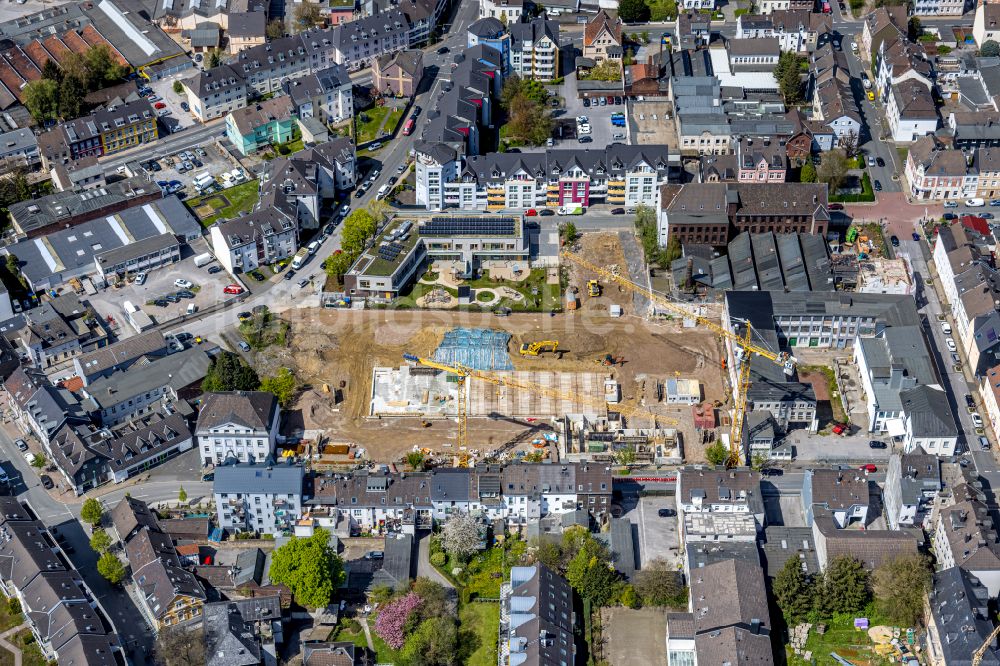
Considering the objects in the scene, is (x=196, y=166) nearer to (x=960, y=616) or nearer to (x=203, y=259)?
(x=203, y=259)

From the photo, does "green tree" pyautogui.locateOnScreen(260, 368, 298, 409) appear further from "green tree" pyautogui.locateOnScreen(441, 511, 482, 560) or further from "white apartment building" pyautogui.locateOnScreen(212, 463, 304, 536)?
"green tree" pyautogui.locateOnScreen(441, 511, 482, 560)

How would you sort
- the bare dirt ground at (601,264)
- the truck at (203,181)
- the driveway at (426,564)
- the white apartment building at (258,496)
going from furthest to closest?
1. the truck at (203,181)
2. the bare dirt ground at (601,264)
3. the white apartment building at (258,496)
4. the driveway at (426,564)

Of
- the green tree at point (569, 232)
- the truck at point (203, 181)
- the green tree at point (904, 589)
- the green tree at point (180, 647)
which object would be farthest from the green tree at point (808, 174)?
the green tree at point (180, 647)

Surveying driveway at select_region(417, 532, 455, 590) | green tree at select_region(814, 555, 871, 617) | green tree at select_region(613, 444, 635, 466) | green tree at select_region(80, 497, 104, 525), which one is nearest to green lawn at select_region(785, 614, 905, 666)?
green tree at select_region(814, 555, 871, 617)

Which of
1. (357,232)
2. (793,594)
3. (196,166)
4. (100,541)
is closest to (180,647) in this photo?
(100,541)

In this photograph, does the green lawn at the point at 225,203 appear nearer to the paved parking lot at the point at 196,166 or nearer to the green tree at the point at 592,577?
the paved parking lot at the point at 196,166

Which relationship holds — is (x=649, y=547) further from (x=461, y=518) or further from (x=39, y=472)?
(x=39, y=472)
